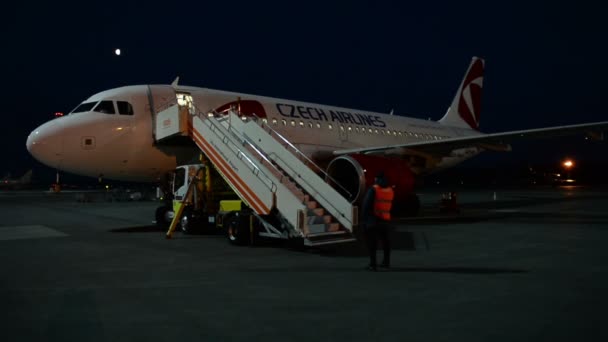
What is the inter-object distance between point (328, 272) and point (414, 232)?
561 centimetres

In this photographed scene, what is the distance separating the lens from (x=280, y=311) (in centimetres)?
475

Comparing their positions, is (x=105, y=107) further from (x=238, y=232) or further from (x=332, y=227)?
(x=332, y=227)

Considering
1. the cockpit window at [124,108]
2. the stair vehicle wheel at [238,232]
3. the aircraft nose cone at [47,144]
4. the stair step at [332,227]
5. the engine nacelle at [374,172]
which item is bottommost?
the stair vehicle wheel at [238,232]

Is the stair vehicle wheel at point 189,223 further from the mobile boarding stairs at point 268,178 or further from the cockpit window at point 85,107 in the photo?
the cockpit window at point 85,107

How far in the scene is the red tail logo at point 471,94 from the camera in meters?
26.5

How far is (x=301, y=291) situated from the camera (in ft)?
18.4

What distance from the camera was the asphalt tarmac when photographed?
13.5 feet

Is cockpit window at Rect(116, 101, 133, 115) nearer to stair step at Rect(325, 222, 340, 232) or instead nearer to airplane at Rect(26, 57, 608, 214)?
airplane at Rect(26, 57, 608, 214)

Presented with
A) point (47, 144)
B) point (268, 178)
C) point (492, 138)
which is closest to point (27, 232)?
point (47, 144)

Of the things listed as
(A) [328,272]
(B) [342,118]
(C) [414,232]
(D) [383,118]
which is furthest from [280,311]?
(D) [383,118]

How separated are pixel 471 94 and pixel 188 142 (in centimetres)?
1851

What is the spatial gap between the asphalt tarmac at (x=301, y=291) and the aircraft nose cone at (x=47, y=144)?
7.27 ft

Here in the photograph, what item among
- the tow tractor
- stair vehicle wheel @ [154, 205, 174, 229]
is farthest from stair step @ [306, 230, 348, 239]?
stair vehicle wheel @ [154, 205, 174, 229]

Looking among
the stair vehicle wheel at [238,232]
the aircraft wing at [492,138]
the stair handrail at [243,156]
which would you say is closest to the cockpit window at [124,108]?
the stair handrail at [243,156]
